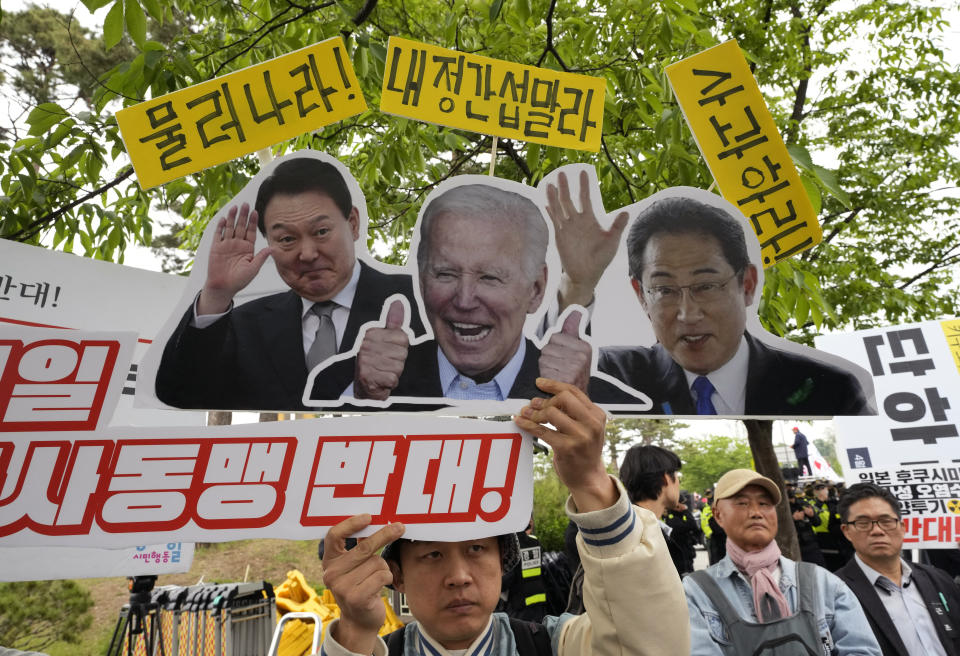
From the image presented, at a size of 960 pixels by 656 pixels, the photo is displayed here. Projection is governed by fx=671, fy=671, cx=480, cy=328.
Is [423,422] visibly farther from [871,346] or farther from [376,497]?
[871,346]

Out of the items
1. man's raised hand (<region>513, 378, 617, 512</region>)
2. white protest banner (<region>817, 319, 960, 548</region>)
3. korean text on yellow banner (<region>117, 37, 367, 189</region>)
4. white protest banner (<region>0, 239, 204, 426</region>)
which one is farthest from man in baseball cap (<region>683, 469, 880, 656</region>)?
white protest banner (<region>0, 239, 204, 426</region>)

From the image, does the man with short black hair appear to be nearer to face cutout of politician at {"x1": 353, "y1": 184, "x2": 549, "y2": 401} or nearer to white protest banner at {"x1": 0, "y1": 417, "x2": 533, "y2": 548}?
face cutout of politician at {"x1": 353, "y1": 184, "x2": 549, "y2": 401}

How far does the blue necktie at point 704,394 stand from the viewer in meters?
1.74

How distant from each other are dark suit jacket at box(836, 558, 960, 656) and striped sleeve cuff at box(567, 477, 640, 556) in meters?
2.30

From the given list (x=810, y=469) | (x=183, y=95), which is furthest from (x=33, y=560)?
(x=810, y=469)

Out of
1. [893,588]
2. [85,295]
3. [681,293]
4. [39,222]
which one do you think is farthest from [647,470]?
[39,222]

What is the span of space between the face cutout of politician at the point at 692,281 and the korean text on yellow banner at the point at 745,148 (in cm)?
21

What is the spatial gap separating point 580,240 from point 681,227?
0.27m

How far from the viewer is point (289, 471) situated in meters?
1.36

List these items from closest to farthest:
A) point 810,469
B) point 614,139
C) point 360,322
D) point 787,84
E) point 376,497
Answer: point 376,497 → point 360,322 → point 614,139 → point 787,84 → point 810,469

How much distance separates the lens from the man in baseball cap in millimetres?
2217

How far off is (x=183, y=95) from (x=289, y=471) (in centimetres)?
105

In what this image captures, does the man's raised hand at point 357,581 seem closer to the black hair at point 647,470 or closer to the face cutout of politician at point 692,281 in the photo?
the face cutout of politician at point 692,281

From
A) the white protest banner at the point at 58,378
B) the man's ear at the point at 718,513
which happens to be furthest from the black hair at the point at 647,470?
the white protest banner at the point at 58,378
